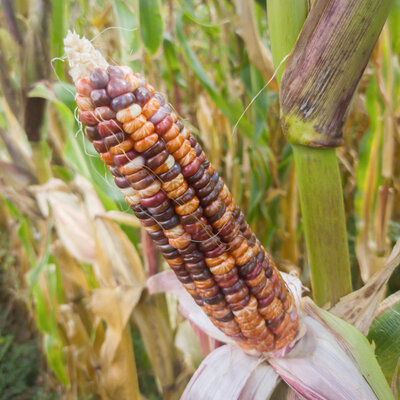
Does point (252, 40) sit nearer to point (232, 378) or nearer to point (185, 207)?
point (185, 207)

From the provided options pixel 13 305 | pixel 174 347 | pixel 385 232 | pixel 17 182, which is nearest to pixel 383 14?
pixel 385 232

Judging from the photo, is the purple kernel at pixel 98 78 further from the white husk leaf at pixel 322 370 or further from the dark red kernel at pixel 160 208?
the white husk leaf at pixel 322 370

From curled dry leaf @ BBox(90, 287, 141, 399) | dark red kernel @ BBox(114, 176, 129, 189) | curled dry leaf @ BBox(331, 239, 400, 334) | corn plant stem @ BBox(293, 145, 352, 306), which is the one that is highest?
dark red kernel @ BBox(114, 176, 129, 189)

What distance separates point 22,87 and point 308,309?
2.67 ft

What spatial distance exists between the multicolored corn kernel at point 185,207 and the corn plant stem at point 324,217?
0.06 m

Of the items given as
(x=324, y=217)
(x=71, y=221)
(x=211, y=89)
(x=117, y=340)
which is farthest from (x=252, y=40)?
(x=117, y=340)

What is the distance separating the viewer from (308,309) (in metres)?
0.51

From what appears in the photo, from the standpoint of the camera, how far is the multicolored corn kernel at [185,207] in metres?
0.32

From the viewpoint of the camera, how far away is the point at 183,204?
1.22 feet

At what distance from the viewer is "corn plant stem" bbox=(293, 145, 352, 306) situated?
1.46 feet

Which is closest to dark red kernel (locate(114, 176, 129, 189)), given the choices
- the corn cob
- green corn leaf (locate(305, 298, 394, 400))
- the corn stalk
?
the corn cob

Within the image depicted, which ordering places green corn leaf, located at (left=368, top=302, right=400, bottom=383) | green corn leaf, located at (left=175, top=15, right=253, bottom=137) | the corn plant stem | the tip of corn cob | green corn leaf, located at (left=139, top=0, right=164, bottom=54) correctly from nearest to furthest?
the tip of corn cob
the corn plant stem
green corn leaf, located at (left=368, top=302, right=400, bottom=383)
green corn leaf, located at (left=139, top=0, right=164, bottom=54)
green corn leaf, located at (left=175, top=15, right=253, bottom=137)

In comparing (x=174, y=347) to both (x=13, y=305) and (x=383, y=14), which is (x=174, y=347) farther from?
(x=13, y=305)

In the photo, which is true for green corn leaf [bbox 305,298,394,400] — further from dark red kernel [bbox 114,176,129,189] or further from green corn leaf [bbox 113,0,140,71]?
green corn leaf [bbox 113,0,140,71]
